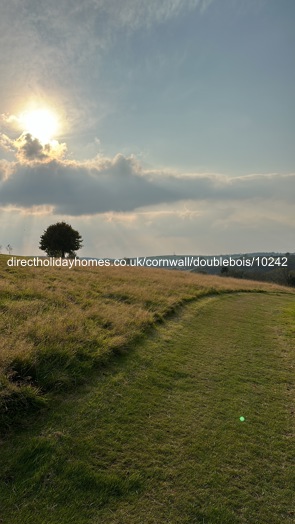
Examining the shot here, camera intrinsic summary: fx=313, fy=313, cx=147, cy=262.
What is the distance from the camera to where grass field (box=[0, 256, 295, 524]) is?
3590 millimetres

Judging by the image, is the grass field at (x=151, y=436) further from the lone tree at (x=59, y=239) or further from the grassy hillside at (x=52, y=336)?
the lone tree at (x=59, y=239)

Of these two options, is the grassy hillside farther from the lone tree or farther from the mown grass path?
the lone tree

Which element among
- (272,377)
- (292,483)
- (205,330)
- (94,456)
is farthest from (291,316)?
(94,456)

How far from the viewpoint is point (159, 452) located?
4.53 metres

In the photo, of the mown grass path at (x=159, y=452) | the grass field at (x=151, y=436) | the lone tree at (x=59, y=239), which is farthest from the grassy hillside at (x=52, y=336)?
the lone tree at (x=59, y=239)

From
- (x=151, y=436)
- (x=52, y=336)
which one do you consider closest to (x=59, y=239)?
(x=52, y=336)

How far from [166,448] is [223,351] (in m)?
5.26

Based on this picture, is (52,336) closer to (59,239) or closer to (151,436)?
(151,436)

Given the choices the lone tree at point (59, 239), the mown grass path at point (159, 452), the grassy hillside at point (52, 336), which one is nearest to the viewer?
the mown grass path at point (159, 452)

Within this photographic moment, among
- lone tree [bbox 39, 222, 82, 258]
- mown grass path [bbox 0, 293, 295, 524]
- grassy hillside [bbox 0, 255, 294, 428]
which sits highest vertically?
lone tree [bbox 39, 222, 82, 258]

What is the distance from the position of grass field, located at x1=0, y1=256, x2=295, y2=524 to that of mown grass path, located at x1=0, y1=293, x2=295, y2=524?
0.02 metres

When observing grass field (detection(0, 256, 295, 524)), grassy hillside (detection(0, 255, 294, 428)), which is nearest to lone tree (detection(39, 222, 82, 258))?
grassy hillside (detection(0, 255, 294, 428))

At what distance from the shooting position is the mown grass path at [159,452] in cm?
354

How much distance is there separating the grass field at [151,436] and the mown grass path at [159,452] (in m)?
0.02
